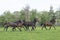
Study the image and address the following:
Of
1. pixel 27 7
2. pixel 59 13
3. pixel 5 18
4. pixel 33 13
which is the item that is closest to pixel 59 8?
pixel 59 13

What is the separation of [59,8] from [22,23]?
99327 millimetres

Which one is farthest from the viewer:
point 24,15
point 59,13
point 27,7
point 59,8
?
point 59,8

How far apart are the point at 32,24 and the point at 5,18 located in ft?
139

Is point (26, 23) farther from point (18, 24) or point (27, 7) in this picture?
point (27, 7)

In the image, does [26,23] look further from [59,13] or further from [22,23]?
[59,13]

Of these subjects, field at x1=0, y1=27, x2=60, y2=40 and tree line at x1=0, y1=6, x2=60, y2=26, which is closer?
field at x1=0, y1=27, x2=60, y2=40

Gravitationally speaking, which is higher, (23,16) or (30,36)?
(23,16)

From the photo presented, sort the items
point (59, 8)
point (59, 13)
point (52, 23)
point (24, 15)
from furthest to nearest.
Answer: point (59, 8)
point (59, 13)
point (24, 15)
point (52, 23)

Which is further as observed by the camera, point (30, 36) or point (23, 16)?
point (23, 16)

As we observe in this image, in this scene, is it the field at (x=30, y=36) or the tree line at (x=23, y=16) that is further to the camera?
the tree line at (x=23, y=16)

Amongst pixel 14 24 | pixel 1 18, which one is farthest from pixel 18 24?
pixel 1 18

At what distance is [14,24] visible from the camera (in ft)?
Answer: 98.8

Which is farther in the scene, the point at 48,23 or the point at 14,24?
the point at 48,23

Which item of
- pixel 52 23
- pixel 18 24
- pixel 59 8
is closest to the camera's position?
pixel 18 24
